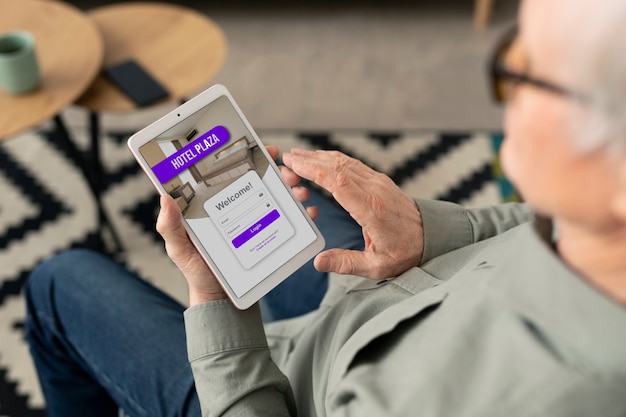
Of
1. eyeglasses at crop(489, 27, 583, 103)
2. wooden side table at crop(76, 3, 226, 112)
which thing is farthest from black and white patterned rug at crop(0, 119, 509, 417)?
eyeglasses at crop(489, 27, 583, 103)

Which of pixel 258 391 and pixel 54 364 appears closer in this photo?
pixel 258 391

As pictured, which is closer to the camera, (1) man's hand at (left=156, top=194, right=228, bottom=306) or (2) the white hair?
(2) the white hair

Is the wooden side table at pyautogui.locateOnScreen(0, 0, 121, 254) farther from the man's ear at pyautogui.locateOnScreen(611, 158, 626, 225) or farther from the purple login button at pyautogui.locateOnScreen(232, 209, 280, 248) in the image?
the man's ear at pyautogui.locateOnScreen(611, 158, 626, 225)

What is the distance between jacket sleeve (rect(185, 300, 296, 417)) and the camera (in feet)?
2.44

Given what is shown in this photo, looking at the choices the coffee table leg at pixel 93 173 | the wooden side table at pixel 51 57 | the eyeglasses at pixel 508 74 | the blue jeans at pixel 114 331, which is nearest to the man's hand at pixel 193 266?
the blue jeans at pixel 114 331

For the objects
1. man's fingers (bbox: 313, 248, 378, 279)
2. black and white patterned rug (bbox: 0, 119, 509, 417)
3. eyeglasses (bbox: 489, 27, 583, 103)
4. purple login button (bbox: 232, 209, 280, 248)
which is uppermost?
eyeglasses (bbox: 489, 27, 583, 103)

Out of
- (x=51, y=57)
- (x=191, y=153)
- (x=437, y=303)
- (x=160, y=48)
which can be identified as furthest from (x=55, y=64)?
(x=437, y=303)

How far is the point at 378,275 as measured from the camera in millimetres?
807

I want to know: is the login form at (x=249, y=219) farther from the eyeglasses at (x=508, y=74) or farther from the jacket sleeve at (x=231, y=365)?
the eyeglasses at (x=508, y=74)

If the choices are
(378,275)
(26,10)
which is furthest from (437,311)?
(26,10)

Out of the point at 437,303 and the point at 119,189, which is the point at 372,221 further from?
the point at 119,189

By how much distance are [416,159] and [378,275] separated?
1.06m

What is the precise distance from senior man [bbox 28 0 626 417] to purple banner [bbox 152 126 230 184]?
5 centimetres

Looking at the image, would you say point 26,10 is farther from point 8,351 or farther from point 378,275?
point 378,275
